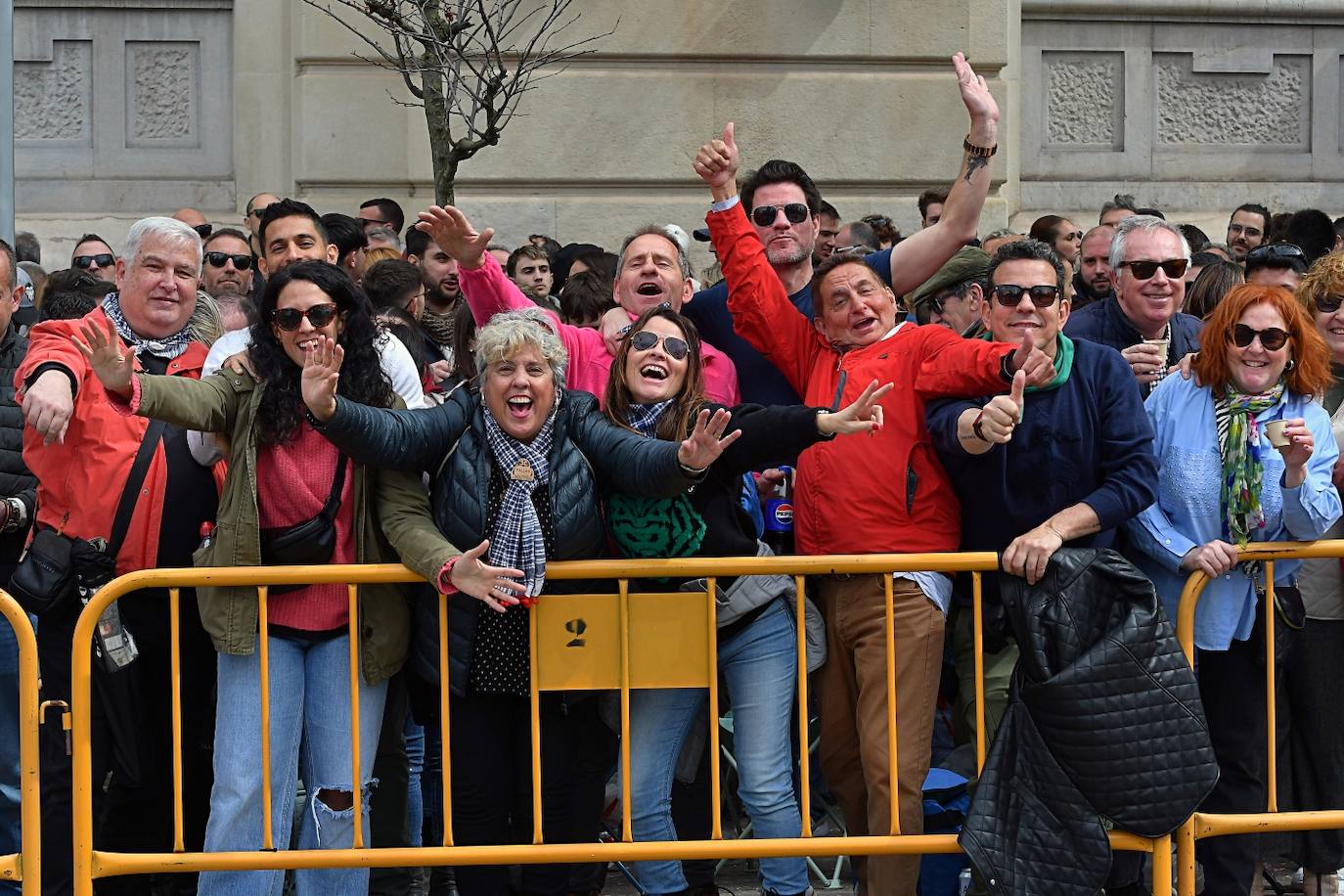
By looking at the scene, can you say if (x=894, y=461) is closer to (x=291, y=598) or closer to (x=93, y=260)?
(x=291, y=598)

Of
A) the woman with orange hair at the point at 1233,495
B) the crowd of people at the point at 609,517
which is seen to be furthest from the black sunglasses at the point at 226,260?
the woman with orange hair at the point at 1233,495

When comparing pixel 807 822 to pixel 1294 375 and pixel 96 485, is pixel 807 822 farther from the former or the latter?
pixel 96 485

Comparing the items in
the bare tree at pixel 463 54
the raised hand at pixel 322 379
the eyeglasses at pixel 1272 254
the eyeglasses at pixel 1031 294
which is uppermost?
the bare tree at pixel 463 54

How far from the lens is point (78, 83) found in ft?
44.2

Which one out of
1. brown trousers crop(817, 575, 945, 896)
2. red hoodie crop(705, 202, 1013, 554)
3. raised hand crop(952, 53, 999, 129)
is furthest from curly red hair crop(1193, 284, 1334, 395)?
brown trousers crop(817, 575, 945, 896)

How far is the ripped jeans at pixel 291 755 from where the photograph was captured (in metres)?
5.23

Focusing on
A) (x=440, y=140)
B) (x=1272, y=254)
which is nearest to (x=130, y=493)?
(x=1272, y=254)

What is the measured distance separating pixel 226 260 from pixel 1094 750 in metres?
5.00

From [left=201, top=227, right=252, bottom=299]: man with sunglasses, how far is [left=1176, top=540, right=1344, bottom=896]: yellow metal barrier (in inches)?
188

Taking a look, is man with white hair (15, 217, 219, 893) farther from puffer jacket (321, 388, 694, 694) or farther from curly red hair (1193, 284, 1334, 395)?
curly red hair (1193, 284, 1334, 395)

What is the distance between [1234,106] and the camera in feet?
45.6

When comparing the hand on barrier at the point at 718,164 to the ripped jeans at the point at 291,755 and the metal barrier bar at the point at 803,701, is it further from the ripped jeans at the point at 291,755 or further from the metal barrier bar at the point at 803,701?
the ripped jeans at the point at 291,755

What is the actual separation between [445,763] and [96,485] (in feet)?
4.73

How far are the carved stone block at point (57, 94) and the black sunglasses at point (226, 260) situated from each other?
227 inches
